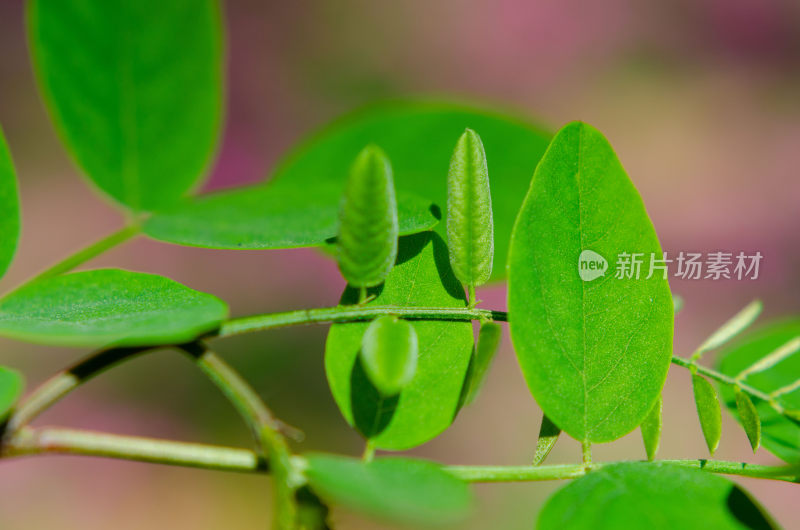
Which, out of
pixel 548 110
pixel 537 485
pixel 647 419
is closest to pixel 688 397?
pixel 537 485

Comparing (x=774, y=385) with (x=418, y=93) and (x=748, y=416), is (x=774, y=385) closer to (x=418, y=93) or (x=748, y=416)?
(x=748, y=416)

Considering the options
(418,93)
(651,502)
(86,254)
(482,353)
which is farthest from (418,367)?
(418,93)

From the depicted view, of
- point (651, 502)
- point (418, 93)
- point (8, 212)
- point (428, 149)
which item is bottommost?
point (651, 502)

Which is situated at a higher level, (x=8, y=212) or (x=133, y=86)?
(x=133, y=86)

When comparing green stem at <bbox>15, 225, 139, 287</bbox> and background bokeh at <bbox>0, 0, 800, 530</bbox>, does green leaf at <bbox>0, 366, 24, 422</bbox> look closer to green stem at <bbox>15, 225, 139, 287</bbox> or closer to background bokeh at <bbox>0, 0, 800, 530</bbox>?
green stem at <bbox>15, 225, 139, 287</bbox>

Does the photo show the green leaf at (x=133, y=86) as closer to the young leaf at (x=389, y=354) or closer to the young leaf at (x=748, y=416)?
the young leaf at (x=389, y=354)

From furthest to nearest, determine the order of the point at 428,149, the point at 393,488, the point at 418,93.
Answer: the point at 418,93 < the point at 428,149 < the point at 393,488

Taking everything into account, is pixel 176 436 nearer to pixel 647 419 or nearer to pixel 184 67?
pixel 184 67
